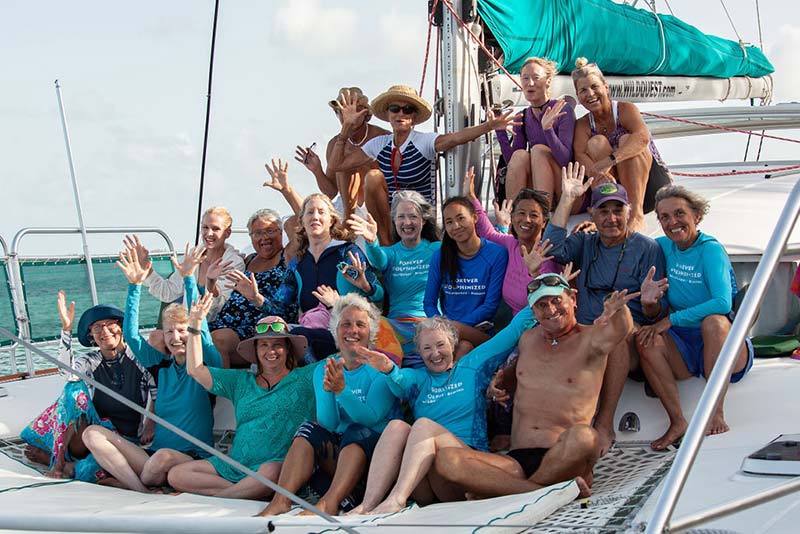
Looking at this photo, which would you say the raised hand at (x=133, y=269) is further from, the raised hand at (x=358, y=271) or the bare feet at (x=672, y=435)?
the bare feet at (x=672, y=435)

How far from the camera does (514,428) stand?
4023 millimetres

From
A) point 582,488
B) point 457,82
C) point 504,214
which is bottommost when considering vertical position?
point 582,488

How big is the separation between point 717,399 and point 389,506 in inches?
71.2

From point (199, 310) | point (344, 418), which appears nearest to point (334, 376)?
point (344, 418)

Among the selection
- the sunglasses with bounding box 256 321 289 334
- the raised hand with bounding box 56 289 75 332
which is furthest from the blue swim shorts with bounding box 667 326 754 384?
the raised hand with bounding box 56 289 75 332

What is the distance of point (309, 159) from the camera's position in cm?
626

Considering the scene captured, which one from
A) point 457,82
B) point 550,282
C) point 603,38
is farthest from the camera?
point 603,38

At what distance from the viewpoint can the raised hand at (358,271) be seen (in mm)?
4727

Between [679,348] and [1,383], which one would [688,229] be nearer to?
[679,348]

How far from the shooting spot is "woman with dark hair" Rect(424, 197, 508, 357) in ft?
15.0

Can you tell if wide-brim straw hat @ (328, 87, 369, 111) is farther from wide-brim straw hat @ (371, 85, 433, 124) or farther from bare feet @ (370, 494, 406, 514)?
bare feet @ (370, 494, 406, 514)

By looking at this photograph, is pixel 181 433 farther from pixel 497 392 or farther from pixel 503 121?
pixel 503 121

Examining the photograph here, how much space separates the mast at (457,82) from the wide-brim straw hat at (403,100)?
12.3 inches

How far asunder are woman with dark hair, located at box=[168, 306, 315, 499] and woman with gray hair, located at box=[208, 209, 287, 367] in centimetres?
47
